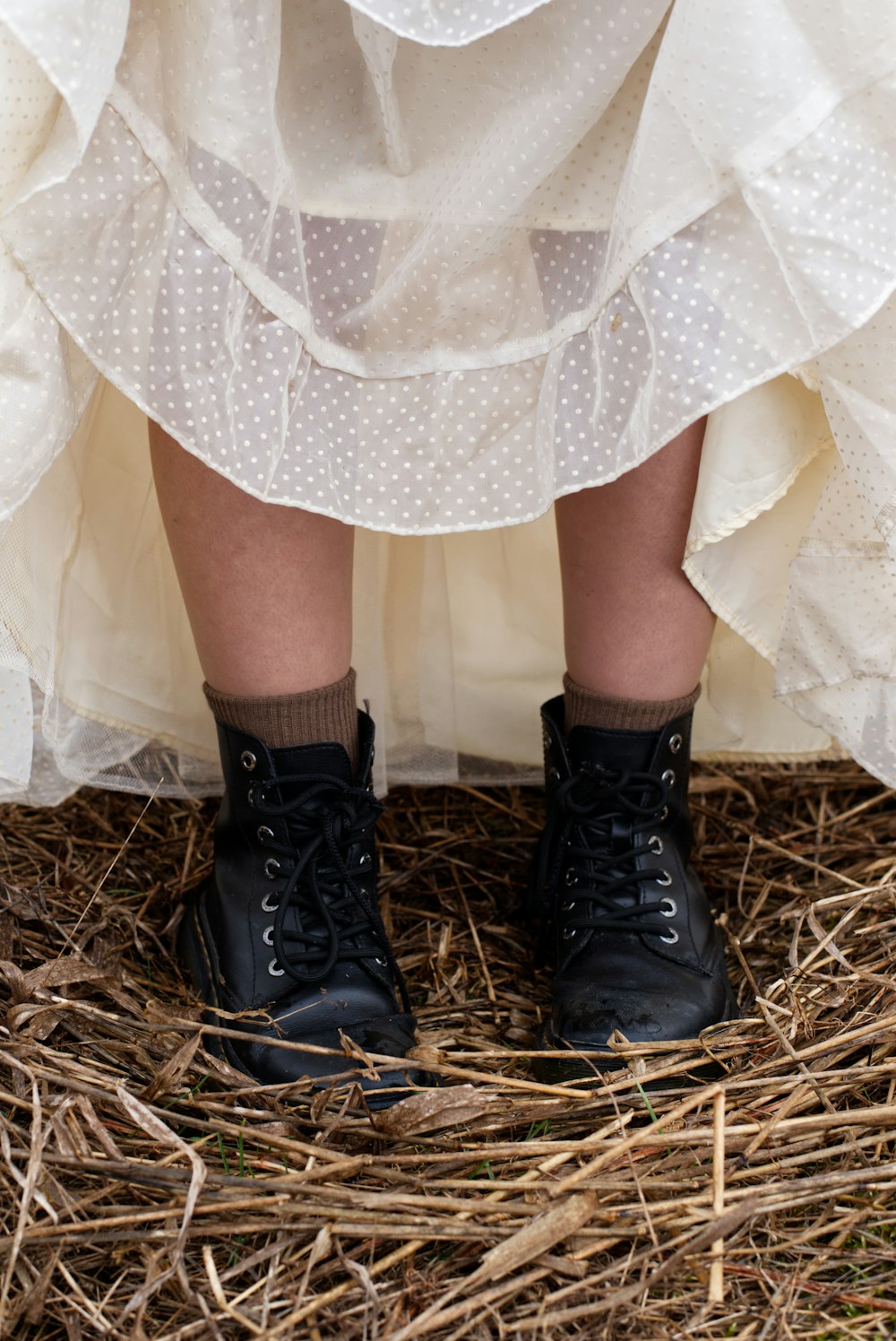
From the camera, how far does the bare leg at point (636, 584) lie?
2.70ft

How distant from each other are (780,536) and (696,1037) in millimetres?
367

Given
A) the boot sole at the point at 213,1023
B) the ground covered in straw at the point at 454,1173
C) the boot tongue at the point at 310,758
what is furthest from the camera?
the boot tongue at the point at 310,758

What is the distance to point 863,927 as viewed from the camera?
87 centimetres

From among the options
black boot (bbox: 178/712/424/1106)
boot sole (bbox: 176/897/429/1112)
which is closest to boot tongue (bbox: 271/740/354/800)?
black boot (bbox: 178/712/424/1106)

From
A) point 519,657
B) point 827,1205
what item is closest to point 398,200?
point 519,657

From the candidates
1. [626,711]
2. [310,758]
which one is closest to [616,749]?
[626,711]

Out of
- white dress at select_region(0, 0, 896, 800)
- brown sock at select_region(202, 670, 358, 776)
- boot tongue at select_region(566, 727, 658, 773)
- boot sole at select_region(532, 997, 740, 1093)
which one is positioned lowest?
boot sole at select_region(532, 997, 740, 1093)

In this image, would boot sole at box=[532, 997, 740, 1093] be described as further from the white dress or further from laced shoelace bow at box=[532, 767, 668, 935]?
the white dress

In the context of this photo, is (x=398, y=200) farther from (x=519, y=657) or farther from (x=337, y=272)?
(x=519, y=657)

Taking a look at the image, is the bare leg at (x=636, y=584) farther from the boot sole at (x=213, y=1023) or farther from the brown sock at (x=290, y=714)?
the boot sole at (x=213, y=1023)

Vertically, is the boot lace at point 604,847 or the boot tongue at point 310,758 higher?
the boot tongue at point 310,758

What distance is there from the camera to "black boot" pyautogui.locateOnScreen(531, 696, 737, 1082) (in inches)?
31.9

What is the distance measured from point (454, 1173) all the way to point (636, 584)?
41cm

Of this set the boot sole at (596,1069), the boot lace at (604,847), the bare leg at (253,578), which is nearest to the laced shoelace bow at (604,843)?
the boot lace at (604,847)
